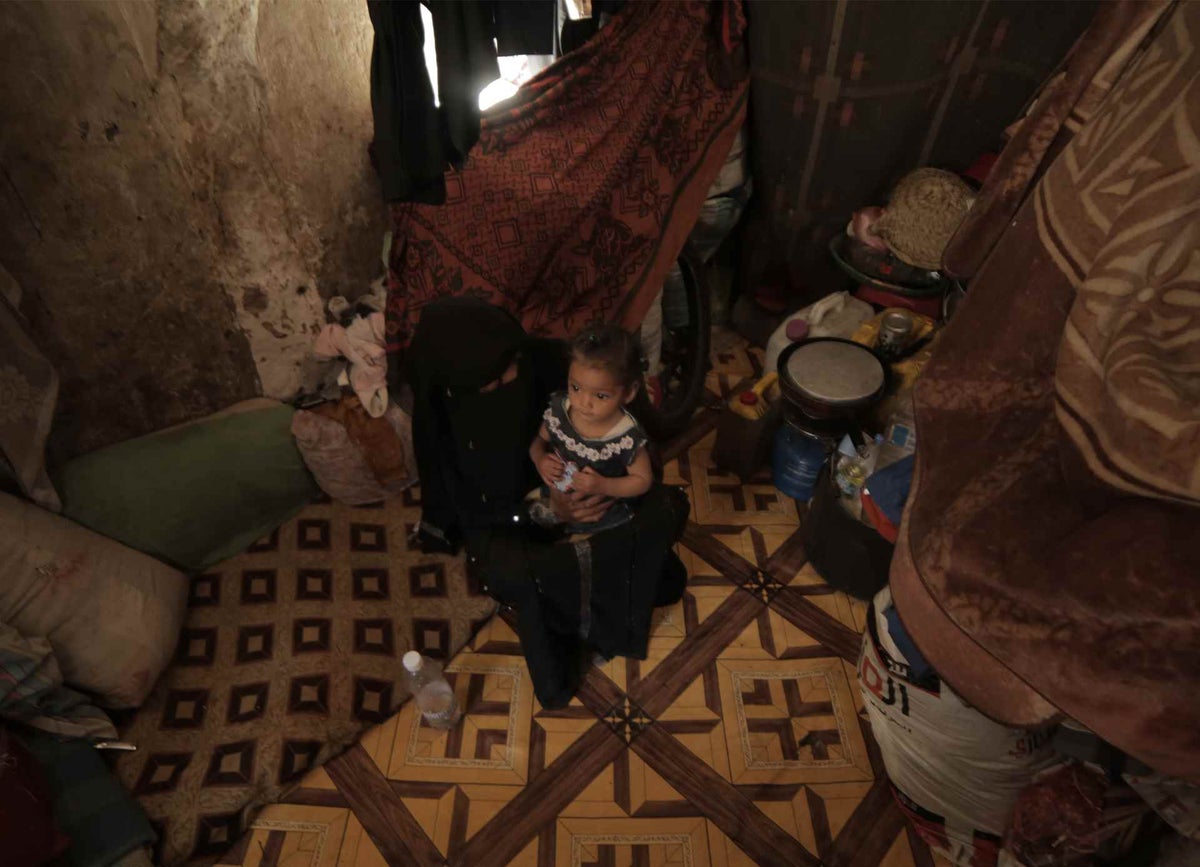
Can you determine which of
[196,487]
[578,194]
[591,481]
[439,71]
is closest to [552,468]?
[591,481]

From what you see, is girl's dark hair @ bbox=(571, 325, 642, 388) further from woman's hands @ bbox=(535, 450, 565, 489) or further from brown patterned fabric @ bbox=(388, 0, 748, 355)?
brown patterned fabric @ bbox=(388, 0, 748, 355)

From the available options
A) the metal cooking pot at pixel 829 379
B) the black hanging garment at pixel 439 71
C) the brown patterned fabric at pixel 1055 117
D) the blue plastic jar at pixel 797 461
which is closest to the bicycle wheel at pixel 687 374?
the blue plastic jar at pixel 797 461

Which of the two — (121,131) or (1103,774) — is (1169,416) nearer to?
(1103,774)

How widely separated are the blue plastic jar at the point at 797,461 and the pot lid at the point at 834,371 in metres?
0.28

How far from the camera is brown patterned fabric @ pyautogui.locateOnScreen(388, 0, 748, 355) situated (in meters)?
2.39

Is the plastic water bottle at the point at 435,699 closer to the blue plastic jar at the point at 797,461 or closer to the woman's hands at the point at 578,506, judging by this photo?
the woman's hands at the point at 578,506

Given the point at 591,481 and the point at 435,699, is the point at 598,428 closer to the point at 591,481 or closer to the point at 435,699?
the point at 591,481

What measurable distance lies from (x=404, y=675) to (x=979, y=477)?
1785 mm

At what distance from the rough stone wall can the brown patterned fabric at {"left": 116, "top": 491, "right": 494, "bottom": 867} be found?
1.94ft

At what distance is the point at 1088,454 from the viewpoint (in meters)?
0.86

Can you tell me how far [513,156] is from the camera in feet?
8.09

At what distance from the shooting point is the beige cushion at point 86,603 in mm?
1920

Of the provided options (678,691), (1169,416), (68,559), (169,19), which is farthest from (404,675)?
(1169,416)

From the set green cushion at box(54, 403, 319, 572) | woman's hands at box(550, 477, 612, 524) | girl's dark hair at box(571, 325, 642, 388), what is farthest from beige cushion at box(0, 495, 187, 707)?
girl's dark hair at box(571, 325, 642, 388)
